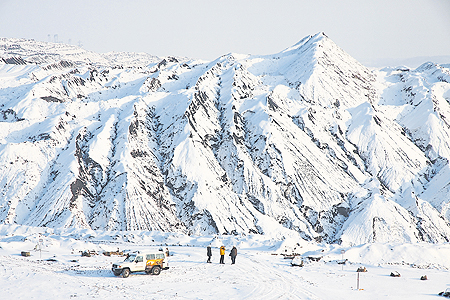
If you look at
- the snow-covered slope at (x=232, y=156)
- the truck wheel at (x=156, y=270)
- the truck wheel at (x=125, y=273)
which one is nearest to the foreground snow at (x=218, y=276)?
the truck wheel at (x=125, y=273)

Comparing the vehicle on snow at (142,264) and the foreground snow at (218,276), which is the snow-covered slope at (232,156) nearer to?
the foreground snow at (218,276)

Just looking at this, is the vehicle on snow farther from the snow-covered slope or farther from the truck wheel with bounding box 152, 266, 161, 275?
the snow-covered slope

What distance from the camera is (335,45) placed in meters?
155

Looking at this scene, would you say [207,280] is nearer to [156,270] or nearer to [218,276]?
[218,276]

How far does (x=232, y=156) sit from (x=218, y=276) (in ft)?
212

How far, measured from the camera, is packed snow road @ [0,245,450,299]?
32781 mm

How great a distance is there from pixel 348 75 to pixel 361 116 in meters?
26.9

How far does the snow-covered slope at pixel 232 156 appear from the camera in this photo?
89.9 meters

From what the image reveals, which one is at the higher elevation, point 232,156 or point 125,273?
point 232,156

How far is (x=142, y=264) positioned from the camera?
37.9 metres

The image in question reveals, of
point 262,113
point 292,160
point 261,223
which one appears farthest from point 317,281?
point 262,113

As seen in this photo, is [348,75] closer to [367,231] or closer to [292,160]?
[292,160]

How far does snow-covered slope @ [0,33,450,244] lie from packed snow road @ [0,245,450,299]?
141 ft

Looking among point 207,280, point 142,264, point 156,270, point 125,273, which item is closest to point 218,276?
point 207,280
